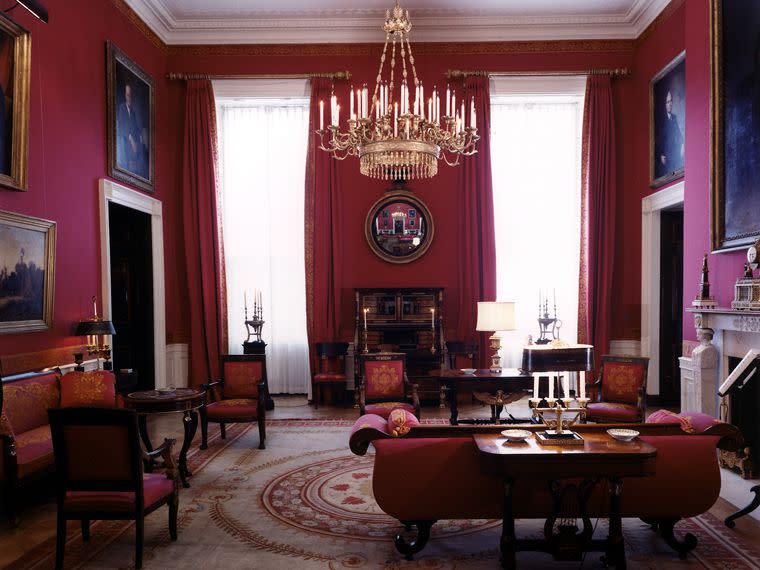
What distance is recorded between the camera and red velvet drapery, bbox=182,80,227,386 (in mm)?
8102

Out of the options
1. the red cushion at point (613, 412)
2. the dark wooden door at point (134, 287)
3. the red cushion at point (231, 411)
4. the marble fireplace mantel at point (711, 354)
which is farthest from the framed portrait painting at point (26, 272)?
the marble fireplace mantel at point (711, 354)

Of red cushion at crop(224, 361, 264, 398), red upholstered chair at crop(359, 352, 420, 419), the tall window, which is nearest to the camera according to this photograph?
red upholstered chair at crop(359, 352, 420, 419)

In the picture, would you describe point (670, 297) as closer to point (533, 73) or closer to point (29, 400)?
point (533, 73)

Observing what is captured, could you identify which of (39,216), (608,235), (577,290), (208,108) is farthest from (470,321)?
(39,216)

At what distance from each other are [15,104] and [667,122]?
286 inches

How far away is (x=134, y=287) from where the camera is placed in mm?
7688

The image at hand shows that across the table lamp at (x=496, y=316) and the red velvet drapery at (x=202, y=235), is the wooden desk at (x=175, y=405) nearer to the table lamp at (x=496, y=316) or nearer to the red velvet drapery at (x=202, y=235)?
the table lamp at (x=496, y=316)

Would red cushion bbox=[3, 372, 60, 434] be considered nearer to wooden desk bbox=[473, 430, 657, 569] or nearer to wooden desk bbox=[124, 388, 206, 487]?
wooden desk bbox=[124, 388, 206, 487]

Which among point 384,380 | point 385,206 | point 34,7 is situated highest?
point 34,7

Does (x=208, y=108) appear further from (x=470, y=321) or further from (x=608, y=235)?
(x=608, y=235)

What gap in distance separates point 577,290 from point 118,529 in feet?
22.1

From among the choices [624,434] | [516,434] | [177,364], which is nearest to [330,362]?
[177,364]

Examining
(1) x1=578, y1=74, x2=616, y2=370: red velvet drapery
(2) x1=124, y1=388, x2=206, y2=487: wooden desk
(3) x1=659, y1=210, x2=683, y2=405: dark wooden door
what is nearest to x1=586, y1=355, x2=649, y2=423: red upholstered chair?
(1) x1=578, y1=74, x2=616, y2=370: red velvet drapery

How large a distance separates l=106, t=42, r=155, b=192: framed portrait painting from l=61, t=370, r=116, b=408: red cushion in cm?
258
